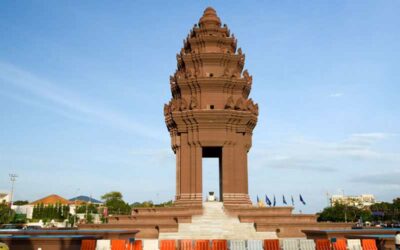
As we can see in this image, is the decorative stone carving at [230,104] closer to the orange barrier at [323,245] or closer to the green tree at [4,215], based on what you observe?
the orange barrier at [323,245]

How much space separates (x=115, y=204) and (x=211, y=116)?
80.9 meters

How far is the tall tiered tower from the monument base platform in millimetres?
3472

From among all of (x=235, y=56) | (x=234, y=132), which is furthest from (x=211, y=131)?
(x=235, y=56)

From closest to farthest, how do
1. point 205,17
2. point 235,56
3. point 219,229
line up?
point 219,229, point 235,56, point 205,17

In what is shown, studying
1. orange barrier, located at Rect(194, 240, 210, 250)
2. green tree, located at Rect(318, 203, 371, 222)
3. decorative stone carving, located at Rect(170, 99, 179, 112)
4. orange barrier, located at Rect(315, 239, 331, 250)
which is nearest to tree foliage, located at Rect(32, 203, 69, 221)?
green tree, located at Rect(318, 203, 371, 222)

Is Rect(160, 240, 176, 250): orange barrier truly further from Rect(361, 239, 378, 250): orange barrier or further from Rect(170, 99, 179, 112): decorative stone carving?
Rect(170, 99, 179, 112): decorative stone carving

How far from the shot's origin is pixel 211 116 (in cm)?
3931

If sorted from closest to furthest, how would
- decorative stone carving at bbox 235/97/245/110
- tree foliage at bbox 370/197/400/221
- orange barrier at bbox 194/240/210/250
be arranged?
orange barrier at bbox 194/240/210/250 < decorative stone carving at bbox 235/97/245/110 < tree foliage at bbox 370/197/400/221

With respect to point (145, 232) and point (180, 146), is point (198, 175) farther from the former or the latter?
point (145, 232)

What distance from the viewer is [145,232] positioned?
32.5 m

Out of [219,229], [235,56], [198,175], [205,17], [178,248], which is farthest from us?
[205,17]

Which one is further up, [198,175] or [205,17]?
[205,17]

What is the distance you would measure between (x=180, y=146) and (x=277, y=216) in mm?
12457

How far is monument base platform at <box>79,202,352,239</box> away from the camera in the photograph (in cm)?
3127
